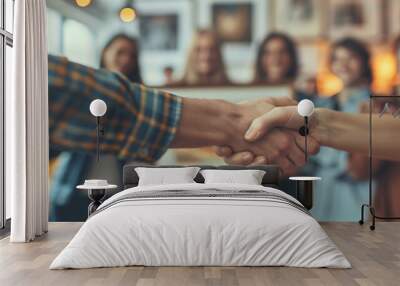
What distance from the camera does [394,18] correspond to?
24.9 ft

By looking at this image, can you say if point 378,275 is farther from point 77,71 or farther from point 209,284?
point 77,71

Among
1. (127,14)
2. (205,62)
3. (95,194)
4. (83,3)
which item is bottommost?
(95,194)

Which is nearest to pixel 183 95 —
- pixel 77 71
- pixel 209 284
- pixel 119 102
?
pixel 119 102

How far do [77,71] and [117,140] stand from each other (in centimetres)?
101

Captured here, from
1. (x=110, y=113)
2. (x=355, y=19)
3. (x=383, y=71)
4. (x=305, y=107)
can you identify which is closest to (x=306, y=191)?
(x=305, y=107)

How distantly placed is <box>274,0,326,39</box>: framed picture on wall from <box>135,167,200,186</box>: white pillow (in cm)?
222

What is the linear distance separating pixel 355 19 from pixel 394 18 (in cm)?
49

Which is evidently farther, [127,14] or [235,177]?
[127,14]

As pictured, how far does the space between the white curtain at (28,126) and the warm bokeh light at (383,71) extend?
160 inches

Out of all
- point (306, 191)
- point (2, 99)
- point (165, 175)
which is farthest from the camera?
point (306, 191)

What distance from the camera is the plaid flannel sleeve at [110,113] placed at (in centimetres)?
754

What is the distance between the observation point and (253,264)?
4641mm

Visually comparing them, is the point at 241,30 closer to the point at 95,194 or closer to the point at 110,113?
the point at 110,113

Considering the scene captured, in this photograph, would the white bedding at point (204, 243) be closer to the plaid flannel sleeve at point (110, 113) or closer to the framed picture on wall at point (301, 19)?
the plaid flannel sleeve at point (110, 113)
